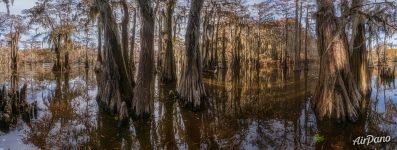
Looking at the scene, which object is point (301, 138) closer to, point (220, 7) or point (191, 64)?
point (191, 64)

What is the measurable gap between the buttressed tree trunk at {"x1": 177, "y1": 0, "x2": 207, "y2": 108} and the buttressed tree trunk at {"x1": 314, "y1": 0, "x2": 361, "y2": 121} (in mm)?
3413

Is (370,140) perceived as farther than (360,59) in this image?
No

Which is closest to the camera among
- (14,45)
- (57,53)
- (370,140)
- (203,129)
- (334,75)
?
(370,140)

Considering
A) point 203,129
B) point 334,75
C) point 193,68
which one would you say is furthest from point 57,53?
point 334,75

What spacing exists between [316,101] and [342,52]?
4.94ft

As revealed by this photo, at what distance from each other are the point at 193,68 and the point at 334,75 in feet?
13.1

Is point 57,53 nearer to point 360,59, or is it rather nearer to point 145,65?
point 145,65


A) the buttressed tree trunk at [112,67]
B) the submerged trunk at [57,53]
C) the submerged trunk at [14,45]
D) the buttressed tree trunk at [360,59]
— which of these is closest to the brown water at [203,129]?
the buttressed tree trunk at [112,67]

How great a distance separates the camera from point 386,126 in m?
6.86

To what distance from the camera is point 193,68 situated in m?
9.51

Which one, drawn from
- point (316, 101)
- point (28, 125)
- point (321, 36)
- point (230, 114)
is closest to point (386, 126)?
point (316, 101)

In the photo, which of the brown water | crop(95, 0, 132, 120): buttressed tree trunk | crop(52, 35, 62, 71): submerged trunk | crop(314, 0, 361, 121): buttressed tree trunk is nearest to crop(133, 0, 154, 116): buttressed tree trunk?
the brown water

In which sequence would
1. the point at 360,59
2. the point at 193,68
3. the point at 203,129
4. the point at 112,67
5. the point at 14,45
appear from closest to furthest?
the point at 203,129 → the point at 112,67 → the point at 193,68 → the point at 360,59 → the point at 14,45

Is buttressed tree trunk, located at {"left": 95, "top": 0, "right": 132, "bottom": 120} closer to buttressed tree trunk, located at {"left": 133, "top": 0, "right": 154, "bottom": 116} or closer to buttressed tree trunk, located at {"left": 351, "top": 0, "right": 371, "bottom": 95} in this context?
buttressed tree trunk, located at {"left": 133, "top": 0, "right": 154, "bottom": 116}
